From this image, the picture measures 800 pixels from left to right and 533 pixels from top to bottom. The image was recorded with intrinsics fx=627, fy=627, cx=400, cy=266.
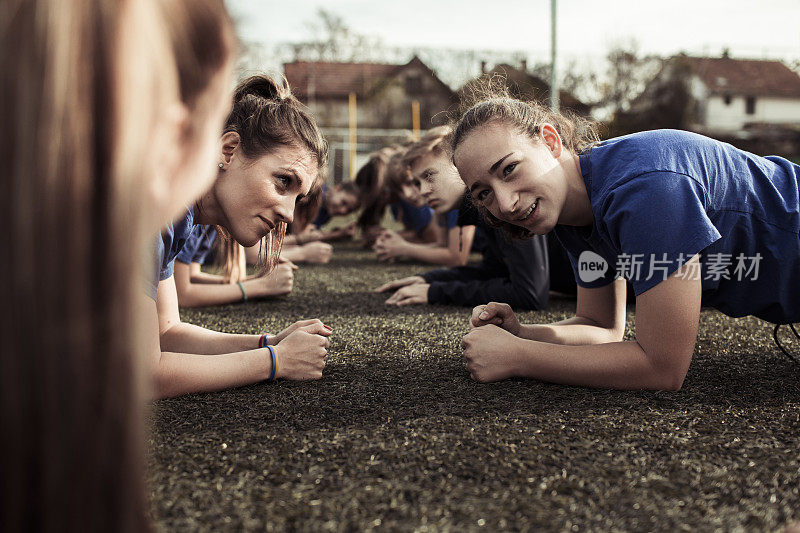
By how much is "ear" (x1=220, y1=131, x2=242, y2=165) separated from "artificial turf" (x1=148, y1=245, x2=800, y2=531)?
549mm

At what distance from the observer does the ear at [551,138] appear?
1459mm

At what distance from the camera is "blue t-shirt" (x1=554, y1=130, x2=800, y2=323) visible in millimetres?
1210

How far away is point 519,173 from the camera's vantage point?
1411 millimetres

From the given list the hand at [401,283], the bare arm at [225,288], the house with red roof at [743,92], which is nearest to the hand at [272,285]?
the bare arm at [225,288]

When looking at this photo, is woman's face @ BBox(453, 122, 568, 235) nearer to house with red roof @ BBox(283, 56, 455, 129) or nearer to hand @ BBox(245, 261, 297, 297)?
hand @ BBox(245, 261, 297, 297)

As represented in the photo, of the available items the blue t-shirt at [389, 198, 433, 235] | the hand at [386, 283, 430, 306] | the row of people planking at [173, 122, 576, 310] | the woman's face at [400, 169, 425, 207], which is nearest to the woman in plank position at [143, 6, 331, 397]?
the row of people planking at [173, 122, 576, 310]

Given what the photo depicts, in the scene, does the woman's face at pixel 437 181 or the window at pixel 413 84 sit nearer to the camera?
the woman's face at pixel 437 181

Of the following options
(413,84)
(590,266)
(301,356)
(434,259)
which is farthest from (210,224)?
(413,84)

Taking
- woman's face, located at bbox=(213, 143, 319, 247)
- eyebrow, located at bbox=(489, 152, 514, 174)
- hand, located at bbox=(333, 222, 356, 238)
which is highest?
eyebrow, located at bbox=(489, 152, 514, 174)

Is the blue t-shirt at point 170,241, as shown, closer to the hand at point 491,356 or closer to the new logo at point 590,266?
the hand at point 491,356

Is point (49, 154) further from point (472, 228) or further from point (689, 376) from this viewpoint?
point (472, 228)

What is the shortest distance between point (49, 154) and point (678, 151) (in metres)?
1.19

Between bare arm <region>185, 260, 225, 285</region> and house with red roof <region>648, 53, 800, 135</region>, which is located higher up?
house with red roof <region>648, 53, 800, 135</region>

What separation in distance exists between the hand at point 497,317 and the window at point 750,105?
31.5m
